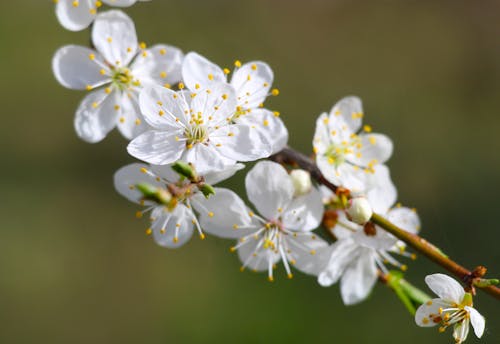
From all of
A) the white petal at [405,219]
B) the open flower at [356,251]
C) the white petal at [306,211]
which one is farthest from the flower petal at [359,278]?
the white petal at [306,211]

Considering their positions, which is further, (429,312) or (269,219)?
(269,219)

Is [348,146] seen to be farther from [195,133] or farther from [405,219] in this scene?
[195,133]

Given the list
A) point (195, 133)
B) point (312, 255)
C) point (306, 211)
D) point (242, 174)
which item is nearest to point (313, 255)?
point (312, 255)

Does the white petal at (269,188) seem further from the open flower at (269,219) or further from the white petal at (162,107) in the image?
the white petal at (162,107)

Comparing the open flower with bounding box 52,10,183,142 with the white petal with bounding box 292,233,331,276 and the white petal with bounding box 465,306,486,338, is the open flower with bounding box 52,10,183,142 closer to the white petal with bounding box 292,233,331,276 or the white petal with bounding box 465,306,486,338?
the white petal with bounding box 292,233,331,276

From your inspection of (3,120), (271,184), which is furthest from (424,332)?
(3,120)

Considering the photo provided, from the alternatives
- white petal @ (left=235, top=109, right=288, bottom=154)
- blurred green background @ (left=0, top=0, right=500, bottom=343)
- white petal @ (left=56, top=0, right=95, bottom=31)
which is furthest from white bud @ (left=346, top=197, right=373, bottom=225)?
blurred green background @ (left=0, top=0, right=500, bottom=343)
